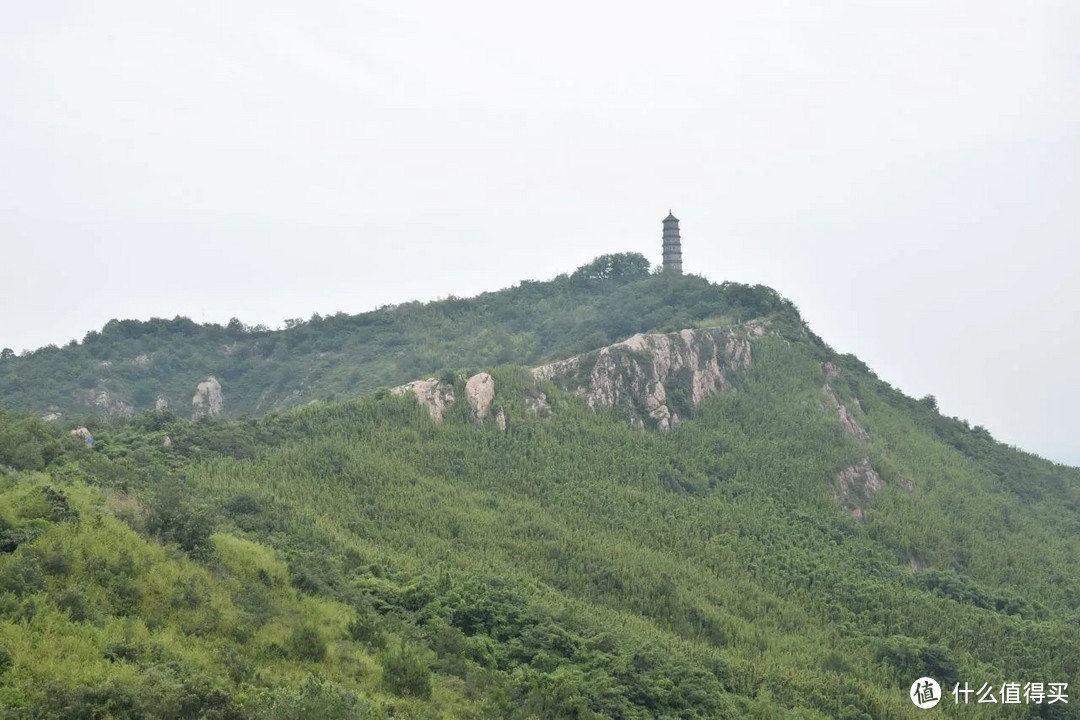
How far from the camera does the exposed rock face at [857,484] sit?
48812mm

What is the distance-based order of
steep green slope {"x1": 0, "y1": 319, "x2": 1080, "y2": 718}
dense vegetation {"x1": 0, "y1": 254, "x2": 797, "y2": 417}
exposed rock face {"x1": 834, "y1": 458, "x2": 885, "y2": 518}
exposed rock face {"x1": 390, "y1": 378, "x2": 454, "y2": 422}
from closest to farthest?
steep green slope {"x1": 0, "y1": 319, "x2": 1080, "y2": 718} → exposed rock face {"x1": 390, "y1": 378, "x2": 454, "y2": 422} → exposed rock face {"x1": 834, "y1": 458, "x2": 885, "y2": 518} → dense vegetation {"x1": 0, "y1": 254, "x2": 797, "y2": 417}

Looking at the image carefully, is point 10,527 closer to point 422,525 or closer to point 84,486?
point 84,486

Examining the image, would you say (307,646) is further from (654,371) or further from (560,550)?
(654,371)

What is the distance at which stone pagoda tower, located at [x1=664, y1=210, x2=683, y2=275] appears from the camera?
85.6 m

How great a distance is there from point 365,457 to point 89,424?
11835 mm

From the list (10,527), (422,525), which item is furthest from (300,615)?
(422,525)

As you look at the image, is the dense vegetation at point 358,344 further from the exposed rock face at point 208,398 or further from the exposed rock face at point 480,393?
the exposed rock face at point 480,393

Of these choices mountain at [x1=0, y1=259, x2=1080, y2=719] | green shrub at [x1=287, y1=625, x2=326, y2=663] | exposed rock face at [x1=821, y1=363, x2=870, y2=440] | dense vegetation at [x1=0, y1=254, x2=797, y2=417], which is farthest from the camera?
dense vegetation at [x1=0, y1=254, x2=797, y2=417]

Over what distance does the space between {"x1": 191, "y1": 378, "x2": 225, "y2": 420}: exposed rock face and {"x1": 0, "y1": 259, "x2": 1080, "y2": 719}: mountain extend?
3323 cm

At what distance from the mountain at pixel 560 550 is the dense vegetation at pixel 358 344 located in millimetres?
8967

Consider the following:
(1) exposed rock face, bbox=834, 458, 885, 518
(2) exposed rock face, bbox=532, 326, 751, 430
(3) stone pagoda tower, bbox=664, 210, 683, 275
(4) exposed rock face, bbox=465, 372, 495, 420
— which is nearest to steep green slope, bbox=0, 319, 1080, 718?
(1) exposed rock face, bbox=834, 458, 885, 518

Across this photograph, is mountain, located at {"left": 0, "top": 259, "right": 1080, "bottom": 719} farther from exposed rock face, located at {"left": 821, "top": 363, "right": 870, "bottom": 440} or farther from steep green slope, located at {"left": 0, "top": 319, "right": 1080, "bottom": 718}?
exposed rock face, located at {"left": 821, "top": 363, "right": 870, "bottom": 440}

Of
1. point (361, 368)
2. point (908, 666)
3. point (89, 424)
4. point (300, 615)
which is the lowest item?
point (908, 666)

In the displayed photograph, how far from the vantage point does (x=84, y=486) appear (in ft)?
81.4
